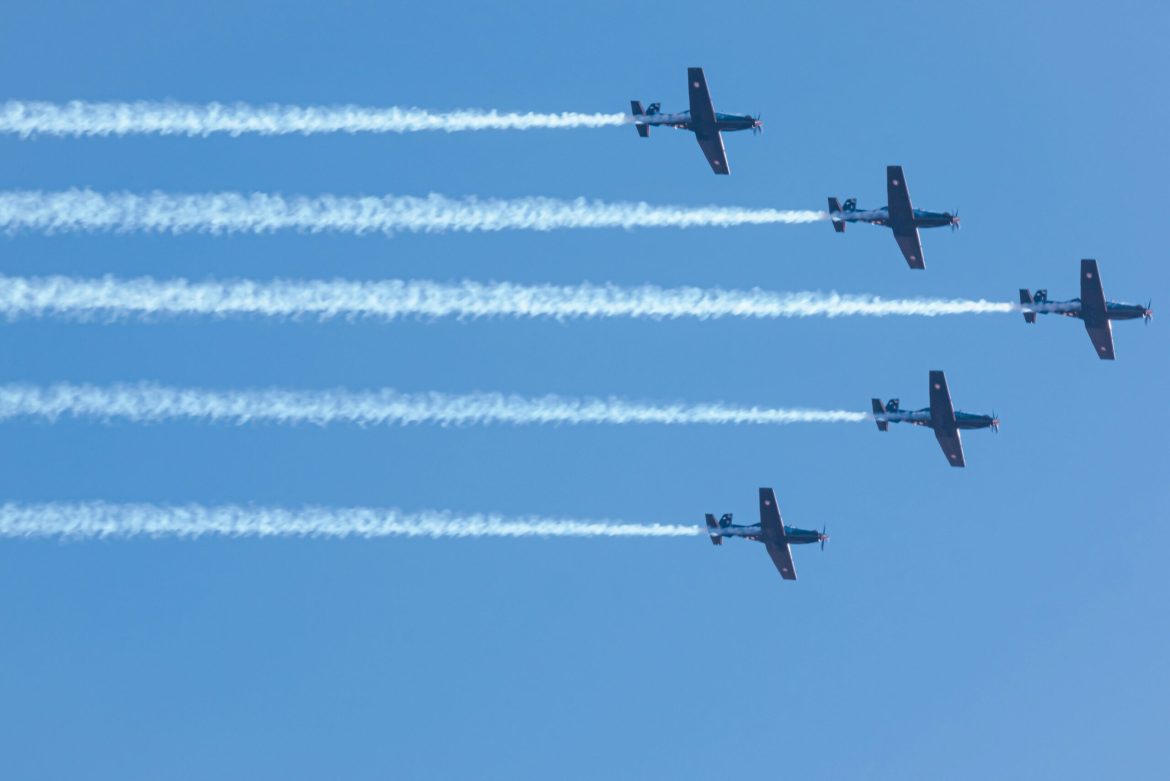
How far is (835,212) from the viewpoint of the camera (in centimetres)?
7962

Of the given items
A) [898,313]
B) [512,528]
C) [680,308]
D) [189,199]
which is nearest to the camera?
[189,199]

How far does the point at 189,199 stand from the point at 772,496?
88.9ft

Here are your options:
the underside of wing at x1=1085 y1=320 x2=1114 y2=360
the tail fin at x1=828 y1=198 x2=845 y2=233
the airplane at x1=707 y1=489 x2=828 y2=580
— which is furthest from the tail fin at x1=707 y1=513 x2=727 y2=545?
the underside of wing at x1=1085 y1=320 x2=1114 y2=360

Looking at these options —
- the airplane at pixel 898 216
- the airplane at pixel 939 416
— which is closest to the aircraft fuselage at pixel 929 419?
the airplane at pixel 939 416

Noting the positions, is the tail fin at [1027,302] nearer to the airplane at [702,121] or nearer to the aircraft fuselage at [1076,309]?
the aircraft fuselage at [1076,309]

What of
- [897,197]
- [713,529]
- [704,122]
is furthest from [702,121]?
[713,529]

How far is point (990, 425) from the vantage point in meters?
80.8

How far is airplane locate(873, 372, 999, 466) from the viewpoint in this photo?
3157 inches

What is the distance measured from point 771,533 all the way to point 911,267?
1162 cm

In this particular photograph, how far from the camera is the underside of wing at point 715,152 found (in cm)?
7862

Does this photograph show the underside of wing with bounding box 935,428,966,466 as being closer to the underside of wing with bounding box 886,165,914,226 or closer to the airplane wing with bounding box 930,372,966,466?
the airplane wing with bounding box 930,372,966,466

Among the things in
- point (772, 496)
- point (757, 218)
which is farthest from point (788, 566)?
point (757, 218)

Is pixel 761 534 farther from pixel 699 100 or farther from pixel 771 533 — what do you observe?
pixel 699 100

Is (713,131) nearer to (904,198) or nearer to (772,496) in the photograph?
(904,198)
